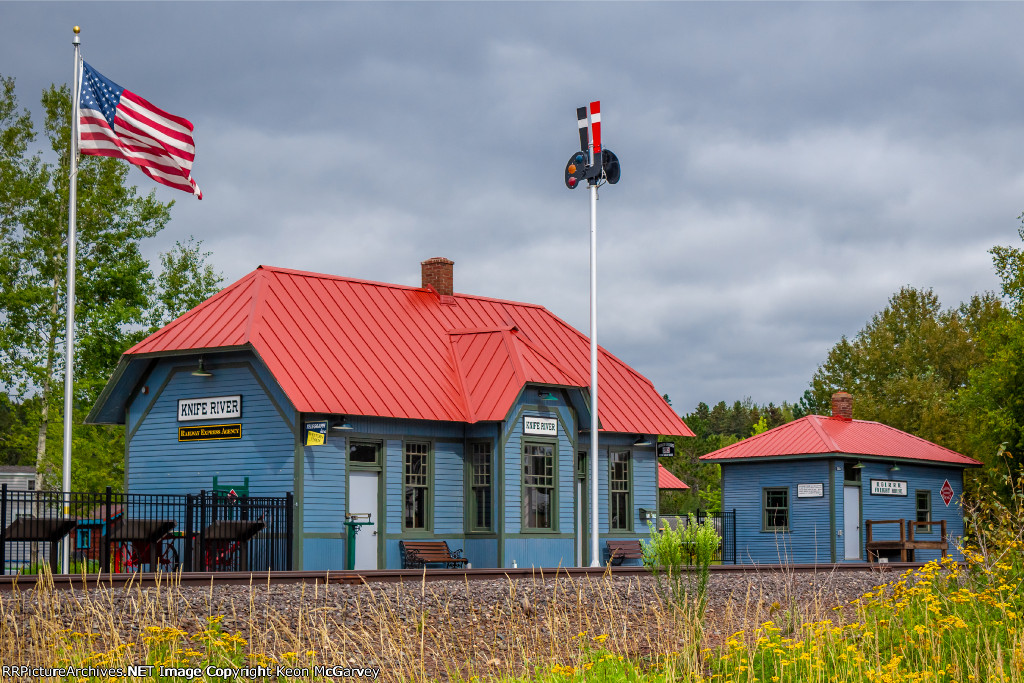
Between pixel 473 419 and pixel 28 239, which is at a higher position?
pixel 28 239

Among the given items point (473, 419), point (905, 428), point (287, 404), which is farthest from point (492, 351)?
point (905, 428)

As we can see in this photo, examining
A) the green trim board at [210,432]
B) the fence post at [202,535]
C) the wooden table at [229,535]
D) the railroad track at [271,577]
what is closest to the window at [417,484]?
the green trim board at [210,432]

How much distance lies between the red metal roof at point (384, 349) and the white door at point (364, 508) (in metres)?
1.33

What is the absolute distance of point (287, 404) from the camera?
2262 cm

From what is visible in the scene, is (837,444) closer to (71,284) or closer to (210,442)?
(210,442)

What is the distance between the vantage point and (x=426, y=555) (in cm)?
2395

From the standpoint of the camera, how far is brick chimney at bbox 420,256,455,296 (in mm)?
29594

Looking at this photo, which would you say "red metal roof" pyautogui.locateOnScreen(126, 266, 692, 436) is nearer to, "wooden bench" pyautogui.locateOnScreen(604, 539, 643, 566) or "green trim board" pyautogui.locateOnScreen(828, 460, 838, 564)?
"wooden bench" pyautogui.locateOnScreen(604, 539, 643, 566)

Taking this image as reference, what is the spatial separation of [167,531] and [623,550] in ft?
37.9

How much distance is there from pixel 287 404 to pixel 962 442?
30.6 metres

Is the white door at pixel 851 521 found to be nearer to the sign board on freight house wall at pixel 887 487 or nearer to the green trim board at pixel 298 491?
the sign board on freight house wall at pixel 887 487

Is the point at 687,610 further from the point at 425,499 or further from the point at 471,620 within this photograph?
the point at 425,499

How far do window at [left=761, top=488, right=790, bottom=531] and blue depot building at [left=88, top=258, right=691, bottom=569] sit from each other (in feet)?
29.8

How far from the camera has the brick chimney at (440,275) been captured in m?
29.6
